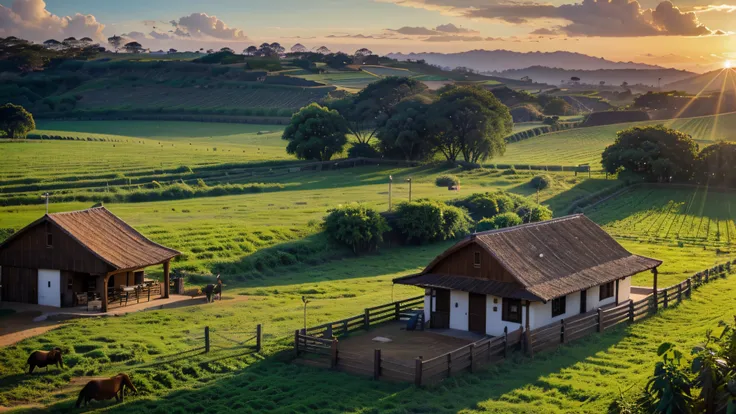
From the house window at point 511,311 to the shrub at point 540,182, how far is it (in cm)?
5599

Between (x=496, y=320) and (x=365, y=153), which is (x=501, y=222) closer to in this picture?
(x=496, y=320)

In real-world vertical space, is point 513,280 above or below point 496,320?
above

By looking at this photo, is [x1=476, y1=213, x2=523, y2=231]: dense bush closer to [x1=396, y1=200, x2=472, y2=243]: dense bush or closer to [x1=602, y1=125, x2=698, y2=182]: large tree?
[x1=396, y1=200, x2=472, y2=243]: dense bush

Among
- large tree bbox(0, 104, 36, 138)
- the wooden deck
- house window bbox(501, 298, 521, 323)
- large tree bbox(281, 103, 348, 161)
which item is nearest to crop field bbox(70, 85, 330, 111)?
large tree bbox(0, 104, 36, 138)

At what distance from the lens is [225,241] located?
56.7m

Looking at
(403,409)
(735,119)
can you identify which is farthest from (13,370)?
(735,119)

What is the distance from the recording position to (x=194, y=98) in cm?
19212

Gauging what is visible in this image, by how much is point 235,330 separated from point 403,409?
493 inches

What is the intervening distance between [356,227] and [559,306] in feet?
84.1

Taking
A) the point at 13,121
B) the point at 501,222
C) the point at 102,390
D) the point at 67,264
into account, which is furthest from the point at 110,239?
the point at 13,121

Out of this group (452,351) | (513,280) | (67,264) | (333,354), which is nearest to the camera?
(452,351)

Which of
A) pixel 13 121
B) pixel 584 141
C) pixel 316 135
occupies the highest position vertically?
pixel 13 121

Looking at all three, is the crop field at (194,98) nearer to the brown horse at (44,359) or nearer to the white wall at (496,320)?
the white wall at (496,320)

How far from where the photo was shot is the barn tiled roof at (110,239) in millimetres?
41594
